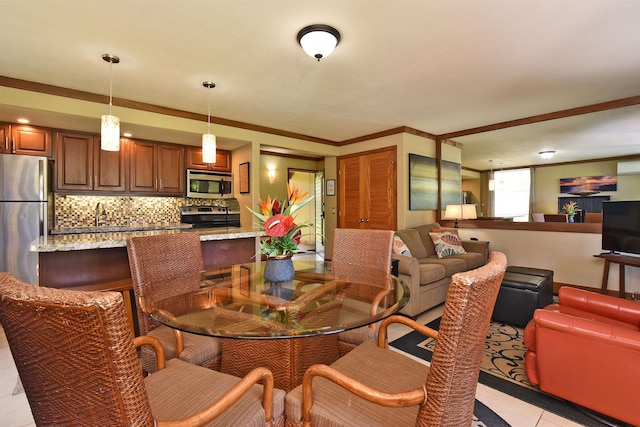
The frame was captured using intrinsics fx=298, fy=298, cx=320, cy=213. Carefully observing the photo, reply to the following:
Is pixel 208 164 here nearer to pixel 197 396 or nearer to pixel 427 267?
pixel 427 267

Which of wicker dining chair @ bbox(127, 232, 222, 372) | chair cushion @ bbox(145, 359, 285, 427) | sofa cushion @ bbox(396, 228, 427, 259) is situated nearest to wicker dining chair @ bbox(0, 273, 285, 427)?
chair cushion @ bbox(145, 359, 285, 427)

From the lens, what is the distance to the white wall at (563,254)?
372 centimetres

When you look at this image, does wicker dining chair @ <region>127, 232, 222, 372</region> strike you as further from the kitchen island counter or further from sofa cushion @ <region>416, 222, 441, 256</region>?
sofa cushion @ <region>416, 222, 441, 256</region>

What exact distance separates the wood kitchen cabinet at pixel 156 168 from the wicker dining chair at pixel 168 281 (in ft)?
9.91

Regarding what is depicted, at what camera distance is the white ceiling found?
194cm

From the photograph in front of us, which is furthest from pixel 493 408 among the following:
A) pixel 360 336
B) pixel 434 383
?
pixel 434 383

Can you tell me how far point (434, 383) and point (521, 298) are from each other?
2.61 meters

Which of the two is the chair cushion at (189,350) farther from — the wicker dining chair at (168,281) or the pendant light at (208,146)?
the pendant light at (208,146)

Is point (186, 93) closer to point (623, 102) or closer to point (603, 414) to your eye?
point (603, 414)

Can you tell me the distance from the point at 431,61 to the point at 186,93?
2.57 meters

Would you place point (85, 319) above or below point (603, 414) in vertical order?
above

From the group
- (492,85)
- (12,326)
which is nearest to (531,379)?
(12,326)

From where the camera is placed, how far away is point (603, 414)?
160 cm

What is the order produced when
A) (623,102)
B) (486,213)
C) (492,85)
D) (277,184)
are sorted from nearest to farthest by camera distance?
(492,85) → (623,102) → (277,184) → (486,213)
